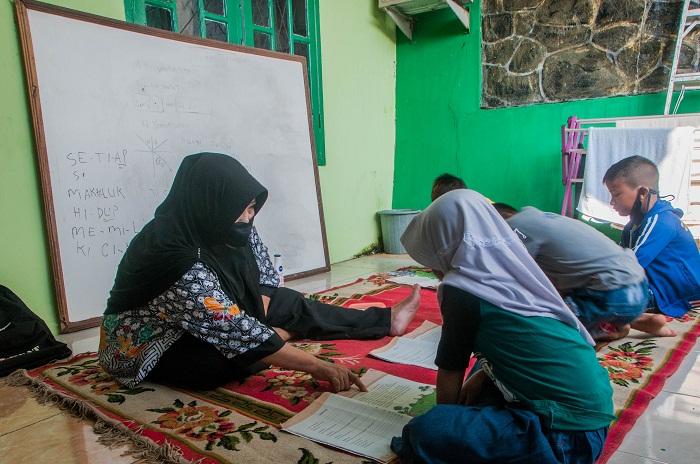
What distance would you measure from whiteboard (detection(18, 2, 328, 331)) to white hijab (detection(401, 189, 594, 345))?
1.81 m

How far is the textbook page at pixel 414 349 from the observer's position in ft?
5.92

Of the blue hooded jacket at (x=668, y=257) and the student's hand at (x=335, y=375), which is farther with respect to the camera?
the blue hooded jacket at (x=668, y=257)

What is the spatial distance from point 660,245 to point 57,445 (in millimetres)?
2247

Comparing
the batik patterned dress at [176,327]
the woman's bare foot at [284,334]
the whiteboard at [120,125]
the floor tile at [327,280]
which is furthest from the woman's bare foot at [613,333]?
the whiteboard at [120,125]

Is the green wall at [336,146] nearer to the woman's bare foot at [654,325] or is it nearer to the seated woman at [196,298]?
the seated woman at [196,298]

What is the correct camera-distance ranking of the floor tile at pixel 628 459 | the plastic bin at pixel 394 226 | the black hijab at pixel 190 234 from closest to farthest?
the floor tile at pixel 628 459 < the black hijab at pixel 190 234 < the plastic bin at pixel 394 226

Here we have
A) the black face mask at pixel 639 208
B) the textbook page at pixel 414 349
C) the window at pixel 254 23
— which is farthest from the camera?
the window at pixel 254 23

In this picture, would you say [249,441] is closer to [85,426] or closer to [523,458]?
[85,426]

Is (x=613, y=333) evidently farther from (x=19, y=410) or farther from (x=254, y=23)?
(x=254, y=23)

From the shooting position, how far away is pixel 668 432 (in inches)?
51.4

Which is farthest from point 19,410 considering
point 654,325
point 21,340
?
point 654,325

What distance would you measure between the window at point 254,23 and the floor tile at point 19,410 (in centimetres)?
178

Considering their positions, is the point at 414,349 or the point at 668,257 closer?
the point at 414,349

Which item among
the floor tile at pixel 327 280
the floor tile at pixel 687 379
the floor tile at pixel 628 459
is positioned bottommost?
the floor tile at pixel 327 280
